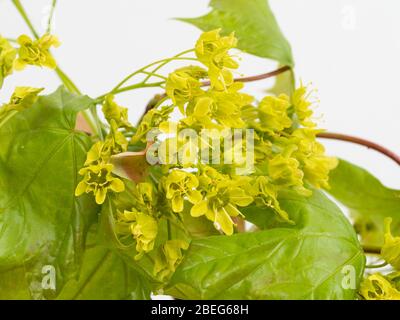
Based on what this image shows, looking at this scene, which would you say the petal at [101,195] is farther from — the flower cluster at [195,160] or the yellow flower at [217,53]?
the yellow flower at [217,53]

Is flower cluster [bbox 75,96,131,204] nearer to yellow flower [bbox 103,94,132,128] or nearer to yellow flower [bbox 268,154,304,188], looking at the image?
yellow flower [bbox 103,94,132,128]

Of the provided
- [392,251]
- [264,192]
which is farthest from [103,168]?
[392,251]

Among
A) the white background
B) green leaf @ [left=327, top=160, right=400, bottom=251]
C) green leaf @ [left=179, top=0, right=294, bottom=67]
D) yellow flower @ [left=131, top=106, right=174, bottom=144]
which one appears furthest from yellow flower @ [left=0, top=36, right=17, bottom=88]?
the white background

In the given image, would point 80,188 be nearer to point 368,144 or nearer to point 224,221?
point 224,221

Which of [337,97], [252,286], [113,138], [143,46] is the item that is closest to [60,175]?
[113,138]

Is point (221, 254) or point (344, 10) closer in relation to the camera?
point (221, 254)

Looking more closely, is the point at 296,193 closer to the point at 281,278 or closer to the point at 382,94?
the point at 281,278

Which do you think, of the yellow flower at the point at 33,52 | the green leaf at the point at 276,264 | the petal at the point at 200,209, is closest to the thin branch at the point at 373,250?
the green leaf at the point at 276,264
